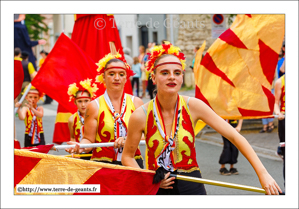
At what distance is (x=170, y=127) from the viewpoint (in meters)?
4.01

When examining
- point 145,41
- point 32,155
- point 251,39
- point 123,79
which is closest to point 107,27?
point 251,39

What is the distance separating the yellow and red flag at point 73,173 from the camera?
13.3ft

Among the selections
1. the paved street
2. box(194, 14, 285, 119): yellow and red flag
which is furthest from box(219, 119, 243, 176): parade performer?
box(194, 14, 285, 119): yellow and red flag

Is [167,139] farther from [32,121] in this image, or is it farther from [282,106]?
[32,121]

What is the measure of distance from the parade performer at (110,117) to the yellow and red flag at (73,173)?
3.65ft

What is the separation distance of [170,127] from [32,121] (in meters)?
5.00

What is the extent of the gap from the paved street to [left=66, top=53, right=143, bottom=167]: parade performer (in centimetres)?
197

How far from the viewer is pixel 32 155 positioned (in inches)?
161

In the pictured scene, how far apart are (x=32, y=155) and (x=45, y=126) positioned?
1015 cm

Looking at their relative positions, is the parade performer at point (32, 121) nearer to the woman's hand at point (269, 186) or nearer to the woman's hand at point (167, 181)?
the woman's hand at point (167, 181)

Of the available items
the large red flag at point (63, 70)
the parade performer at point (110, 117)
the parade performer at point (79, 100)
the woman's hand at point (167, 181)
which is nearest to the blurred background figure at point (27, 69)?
the large red flag at point (63, 70)

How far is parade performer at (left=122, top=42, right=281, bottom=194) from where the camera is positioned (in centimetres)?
393

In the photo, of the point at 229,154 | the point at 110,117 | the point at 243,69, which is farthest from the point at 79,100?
the point at 229,154

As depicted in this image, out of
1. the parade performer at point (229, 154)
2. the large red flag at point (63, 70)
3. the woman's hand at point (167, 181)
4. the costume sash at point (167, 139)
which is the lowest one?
the parade performer at point (229, 154)
